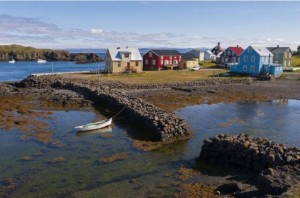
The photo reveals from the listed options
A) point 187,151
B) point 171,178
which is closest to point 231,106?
point 187,151

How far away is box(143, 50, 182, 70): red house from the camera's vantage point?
81.1m

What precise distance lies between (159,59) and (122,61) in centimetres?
1066

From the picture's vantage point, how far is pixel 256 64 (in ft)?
258

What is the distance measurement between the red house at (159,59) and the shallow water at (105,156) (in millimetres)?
39132

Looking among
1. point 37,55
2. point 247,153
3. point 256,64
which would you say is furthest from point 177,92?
point 37,55

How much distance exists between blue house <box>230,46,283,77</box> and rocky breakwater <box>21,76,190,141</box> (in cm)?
3421

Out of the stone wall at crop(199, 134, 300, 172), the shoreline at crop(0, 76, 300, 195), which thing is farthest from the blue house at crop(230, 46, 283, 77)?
the stone wall at crop(199, 134, 300, 172)

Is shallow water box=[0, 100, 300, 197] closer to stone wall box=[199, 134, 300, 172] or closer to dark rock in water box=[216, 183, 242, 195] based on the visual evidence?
stone wall box=[199, 134, 300, 172]

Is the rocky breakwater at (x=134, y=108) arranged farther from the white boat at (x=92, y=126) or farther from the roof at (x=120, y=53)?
the roof at (x=120, y=53)

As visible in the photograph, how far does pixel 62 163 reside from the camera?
2594 cm

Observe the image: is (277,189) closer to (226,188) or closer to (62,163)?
(226,188)

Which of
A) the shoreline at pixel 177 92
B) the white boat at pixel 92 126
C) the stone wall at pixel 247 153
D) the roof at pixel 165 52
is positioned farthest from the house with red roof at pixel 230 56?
the stone wall at pixel 247 153

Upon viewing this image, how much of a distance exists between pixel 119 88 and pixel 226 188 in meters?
39.6

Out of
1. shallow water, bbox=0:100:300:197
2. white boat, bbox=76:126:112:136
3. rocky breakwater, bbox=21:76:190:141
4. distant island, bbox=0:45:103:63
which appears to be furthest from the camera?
distant island, bbox=0:45:103:63
